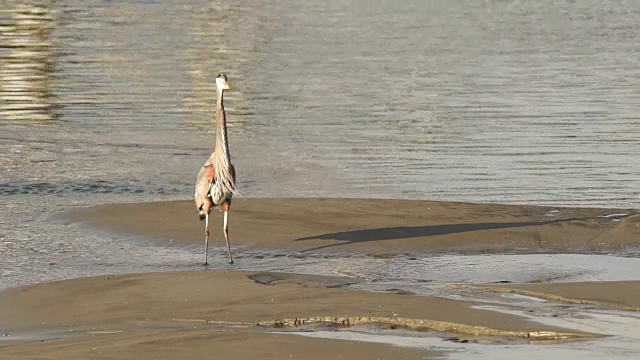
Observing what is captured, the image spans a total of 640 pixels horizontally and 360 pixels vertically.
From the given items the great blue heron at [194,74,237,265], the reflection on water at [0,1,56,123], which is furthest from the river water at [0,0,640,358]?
the great blue heron at [194,74,237,265]

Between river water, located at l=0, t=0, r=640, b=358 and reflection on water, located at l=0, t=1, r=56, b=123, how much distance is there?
10 cm

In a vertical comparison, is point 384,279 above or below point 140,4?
below

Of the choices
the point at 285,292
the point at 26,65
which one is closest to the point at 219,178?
the point at 285,292

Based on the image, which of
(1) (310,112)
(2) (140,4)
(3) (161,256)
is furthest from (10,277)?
(2) (140,4)

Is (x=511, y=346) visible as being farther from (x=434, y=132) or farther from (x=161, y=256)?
(x=434, y=132)

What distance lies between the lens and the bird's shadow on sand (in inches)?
533

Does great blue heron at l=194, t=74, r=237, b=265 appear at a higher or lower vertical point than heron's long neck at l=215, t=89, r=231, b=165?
lower

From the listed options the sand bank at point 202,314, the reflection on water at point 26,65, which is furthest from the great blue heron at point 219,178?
the reflection on water at point 26,65

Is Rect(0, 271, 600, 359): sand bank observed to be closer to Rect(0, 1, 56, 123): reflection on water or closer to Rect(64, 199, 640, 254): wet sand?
Rect(64, 199, 640, 254): wet sand

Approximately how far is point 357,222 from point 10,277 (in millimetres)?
4087

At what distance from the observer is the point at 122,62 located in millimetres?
33594

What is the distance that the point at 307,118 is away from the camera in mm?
23672

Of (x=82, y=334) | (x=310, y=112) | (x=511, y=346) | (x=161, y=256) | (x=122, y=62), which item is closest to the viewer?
(x=511, y=346)

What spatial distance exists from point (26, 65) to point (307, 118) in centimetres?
1191
